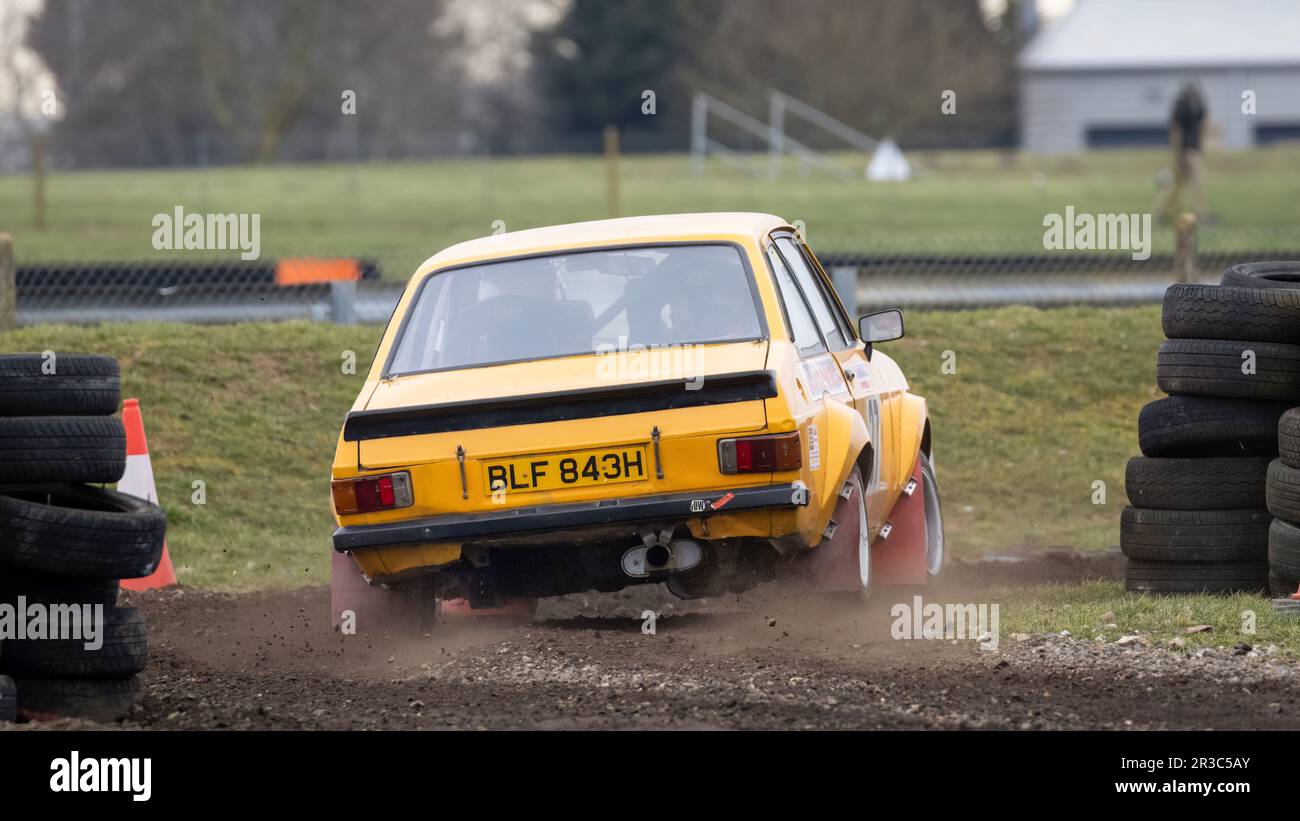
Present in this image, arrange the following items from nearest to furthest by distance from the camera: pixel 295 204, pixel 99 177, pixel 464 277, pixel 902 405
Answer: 1. pixel 464 277
2. pixel 902 405
3. pixel 295 204
4. pixel 99 177

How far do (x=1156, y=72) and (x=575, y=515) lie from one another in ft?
191

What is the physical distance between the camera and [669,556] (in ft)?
22.2

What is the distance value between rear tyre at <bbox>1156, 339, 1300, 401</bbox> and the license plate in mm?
3120

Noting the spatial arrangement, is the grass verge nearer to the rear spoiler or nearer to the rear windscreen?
the rear spoiler

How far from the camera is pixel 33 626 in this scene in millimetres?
5949

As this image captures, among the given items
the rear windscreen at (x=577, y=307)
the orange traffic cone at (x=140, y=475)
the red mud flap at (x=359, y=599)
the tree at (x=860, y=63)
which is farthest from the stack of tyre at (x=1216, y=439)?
the tree at (x=860, y=63)

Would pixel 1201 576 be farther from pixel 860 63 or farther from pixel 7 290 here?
pixel 860 63

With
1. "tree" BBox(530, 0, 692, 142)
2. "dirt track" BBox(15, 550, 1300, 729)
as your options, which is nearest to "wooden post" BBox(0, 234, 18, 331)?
"dirt track" BBox(15, 550, 1300, 729)

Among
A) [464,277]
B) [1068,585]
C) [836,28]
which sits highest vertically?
[836,28]

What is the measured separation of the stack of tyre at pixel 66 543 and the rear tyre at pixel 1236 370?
185 inches

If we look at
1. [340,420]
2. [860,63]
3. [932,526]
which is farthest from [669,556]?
[860,63]

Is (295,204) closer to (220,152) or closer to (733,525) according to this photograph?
(220,152)

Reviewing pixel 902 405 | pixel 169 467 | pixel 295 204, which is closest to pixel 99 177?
pixel 295 204

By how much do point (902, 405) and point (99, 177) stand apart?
117 feet
